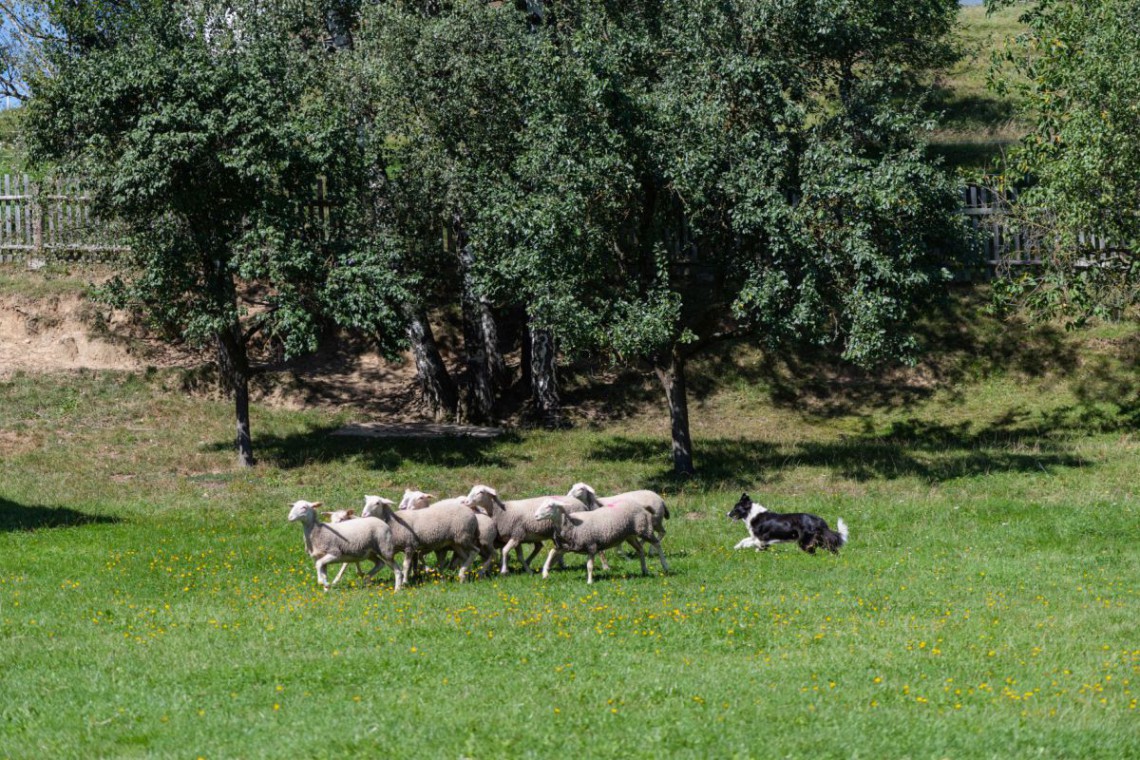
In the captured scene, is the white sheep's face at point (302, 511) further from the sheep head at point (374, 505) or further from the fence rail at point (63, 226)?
the fence rail at point (63, 226)

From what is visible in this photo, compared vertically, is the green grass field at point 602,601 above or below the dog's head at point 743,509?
below

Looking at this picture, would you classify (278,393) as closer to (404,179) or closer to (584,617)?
(404,179)

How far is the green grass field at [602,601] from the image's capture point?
11992mm

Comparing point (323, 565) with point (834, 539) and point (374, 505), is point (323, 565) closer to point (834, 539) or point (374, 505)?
point (374, 505)

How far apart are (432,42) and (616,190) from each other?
21.5 ft

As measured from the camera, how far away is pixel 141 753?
1152 centimetres

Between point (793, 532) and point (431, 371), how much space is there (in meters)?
17.1

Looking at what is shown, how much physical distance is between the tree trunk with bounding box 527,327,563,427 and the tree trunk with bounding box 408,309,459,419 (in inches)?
95.8

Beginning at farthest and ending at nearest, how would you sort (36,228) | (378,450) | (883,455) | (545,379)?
1. (36,228)
2. (545,379)
3. (378,450)
4. (883,455)

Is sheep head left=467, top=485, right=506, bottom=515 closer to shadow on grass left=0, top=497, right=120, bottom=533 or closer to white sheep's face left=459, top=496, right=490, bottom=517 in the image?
white sheep's face left=459, top=496, right=490, bottom=517

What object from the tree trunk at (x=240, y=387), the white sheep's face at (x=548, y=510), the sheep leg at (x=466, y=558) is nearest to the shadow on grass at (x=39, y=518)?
the tree trunk at (x=240, y=387)

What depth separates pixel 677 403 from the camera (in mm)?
30984

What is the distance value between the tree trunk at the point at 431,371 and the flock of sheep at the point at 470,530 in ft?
55.4

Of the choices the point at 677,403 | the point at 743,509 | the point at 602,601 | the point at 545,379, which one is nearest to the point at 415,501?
the point at 602,601
